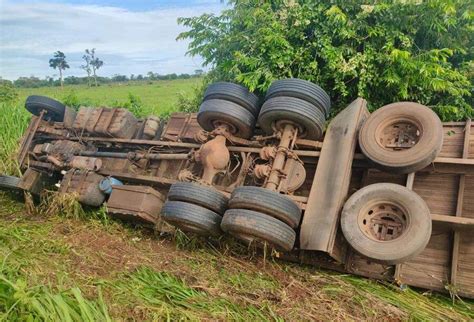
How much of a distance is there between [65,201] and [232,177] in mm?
2182

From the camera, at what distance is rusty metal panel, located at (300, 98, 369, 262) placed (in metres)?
3.73

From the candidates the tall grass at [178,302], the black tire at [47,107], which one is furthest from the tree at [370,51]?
the tall grass at [178,302]

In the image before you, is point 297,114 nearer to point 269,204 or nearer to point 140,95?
point 269,204

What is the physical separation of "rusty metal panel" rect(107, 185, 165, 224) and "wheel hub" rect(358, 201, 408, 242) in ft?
7.72

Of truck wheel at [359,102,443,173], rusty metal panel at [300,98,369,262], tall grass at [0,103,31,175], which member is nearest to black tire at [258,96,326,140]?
rusty metal panel at [300,98,369,262]

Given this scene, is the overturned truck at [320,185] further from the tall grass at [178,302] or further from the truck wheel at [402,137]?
the tall grass at [178,302]

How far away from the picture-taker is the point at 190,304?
3.04 meters

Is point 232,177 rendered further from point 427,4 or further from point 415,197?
point 427,4

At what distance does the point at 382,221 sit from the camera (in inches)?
146

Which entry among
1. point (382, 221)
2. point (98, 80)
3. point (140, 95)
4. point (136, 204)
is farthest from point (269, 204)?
point (98, 80)

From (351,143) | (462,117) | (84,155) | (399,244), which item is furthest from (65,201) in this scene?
(462,117)

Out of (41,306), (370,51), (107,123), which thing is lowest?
(41,306)

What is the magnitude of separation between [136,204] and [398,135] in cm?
290

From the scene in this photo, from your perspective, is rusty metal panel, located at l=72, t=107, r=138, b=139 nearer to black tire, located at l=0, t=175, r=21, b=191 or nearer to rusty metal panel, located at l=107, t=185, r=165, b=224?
black tire, located at l=0, t=175, r=21, b=191
